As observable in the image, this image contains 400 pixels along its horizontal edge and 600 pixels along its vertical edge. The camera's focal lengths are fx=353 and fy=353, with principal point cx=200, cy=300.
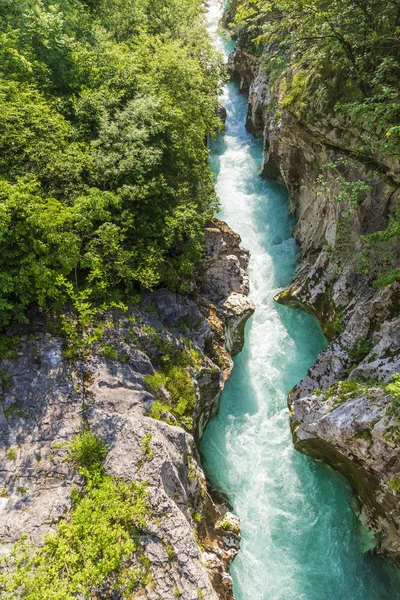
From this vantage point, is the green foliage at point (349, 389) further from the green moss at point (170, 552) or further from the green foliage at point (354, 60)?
the green foliage at point (354, 60)

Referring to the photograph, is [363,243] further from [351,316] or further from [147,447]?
[147,447]

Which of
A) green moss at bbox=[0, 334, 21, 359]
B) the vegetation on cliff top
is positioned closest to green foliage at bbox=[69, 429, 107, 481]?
green moss at bbox=[0, 334, 21, 359]

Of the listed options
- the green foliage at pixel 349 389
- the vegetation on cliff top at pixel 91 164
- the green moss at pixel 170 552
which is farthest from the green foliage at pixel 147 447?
the green foliage at pixel 349 389

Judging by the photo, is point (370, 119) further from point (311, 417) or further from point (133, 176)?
point (311, 417)

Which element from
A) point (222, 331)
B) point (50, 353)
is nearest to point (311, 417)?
point (222, 331)

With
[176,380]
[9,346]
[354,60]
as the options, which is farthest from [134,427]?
[354,60]
